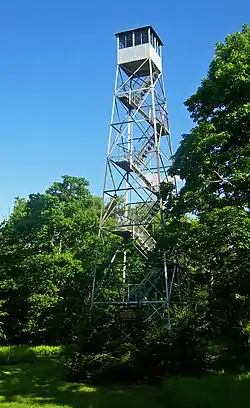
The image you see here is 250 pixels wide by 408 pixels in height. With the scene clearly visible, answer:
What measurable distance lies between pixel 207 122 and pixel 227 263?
5359 millimetres

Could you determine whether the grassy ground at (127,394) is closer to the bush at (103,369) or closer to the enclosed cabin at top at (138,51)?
the bush at (103,369)

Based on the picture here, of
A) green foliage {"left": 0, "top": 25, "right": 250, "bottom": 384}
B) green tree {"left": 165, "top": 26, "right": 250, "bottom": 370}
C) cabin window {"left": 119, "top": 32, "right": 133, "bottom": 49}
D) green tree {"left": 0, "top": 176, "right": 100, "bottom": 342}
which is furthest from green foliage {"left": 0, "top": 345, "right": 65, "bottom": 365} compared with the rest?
cabin window {"left": 119, "top": 32, "right": 133, "bottom": 49}

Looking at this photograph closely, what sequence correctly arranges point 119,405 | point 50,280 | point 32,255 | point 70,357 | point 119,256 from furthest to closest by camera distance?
1. point 32,255
2. point 50,280
3. point 119,256
4. point 70,357
5. point 119,405

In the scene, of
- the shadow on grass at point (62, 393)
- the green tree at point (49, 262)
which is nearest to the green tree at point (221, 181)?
the shadow on grass at point (62, 393)

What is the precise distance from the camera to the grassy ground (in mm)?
9523

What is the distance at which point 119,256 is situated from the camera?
24016 mm

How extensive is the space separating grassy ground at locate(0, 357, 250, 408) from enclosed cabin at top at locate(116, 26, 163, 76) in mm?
14158

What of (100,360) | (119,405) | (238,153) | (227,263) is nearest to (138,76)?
(238,153)

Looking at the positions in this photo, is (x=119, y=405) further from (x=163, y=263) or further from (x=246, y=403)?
(x=163, y=263)

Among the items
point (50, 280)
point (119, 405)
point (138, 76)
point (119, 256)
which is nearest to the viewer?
point (119, 405)

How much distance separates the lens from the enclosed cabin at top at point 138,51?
66.5 feet

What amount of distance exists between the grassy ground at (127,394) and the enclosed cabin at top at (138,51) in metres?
14.2

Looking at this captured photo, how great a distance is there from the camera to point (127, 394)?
1247cm

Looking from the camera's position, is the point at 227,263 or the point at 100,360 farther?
the point at 227,263
